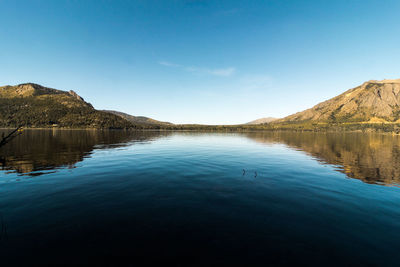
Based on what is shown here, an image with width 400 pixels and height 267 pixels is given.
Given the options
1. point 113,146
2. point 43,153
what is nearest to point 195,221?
point 43,153

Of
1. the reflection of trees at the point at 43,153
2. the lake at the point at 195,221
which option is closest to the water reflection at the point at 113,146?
the reflection of trees at the point at 43,153

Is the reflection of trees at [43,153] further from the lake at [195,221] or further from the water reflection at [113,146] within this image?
the lake at [195,221]

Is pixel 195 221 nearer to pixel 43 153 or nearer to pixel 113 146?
pixel 43 153

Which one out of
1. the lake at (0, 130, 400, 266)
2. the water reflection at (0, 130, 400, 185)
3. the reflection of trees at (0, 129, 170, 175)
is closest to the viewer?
the lake at (0, 130, 400, 266)

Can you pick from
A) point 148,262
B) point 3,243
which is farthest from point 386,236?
point 3,243

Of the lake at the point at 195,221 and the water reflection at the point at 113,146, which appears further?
the water reflection at the point at 113,146

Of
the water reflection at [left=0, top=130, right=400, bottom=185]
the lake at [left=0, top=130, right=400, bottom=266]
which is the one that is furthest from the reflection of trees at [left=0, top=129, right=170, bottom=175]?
the lake at [left=0, top=130, right=400, bottom=266]

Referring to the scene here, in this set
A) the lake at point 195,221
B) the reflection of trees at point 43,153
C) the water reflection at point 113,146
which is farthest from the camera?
the reflection of trees at point 43,153

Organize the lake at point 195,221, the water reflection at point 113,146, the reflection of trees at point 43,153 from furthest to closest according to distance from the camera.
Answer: the reflection of trees at point 43,153, the water reflection at point 113,146, the lake at point 195,221

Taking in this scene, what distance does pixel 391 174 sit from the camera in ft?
79.9

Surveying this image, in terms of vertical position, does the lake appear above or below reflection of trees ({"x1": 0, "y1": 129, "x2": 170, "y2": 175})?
below

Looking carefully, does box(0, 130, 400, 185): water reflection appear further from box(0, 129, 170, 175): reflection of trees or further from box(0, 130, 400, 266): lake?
box(0, 130, 400, 266): lake

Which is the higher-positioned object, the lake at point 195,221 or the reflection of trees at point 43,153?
the reflection of trees at point 43,153

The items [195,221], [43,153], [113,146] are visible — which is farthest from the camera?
[113,146]
